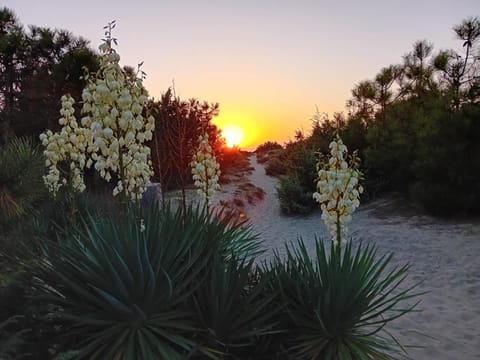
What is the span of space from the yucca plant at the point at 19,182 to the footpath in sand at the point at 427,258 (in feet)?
11.9

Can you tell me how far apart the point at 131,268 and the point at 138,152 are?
98 centimetres

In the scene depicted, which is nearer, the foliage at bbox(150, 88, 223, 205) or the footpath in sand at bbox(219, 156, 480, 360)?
the footpath in sand at bbox(219, 156, 480, 360)

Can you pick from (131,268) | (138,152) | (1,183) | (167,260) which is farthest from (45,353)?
(1,183)

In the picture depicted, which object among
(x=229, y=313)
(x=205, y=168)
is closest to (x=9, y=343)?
(x=229, y=313)

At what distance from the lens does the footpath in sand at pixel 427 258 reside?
3838 millimetres

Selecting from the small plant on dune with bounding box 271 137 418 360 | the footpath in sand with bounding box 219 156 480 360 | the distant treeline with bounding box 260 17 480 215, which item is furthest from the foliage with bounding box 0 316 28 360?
the distant treeline with bounding box 260 17 480 215

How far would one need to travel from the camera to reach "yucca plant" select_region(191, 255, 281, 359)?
2.31 meters

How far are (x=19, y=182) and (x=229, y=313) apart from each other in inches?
183

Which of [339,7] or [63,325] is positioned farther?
[339,7]

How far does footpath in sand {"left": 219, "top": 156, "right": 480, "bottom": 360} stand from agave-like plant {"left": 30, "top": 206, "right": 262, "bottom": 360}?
2.14 m

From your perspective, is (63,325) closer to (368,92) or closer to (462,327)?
(462,327)

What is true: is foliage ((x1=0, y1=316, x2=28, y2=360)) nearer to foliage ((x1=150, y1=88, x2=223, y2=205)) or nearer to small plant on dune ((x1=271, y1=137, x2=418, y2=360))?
small plant on dune ((x1=271, y1=137, x2=418, y2=360))

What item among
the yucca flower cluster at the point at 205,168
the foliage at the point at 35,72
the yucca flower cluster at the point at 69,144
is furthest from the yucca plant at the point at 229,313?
the foliage at the point at 35,72

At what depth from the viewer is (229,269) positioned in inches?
97.7
